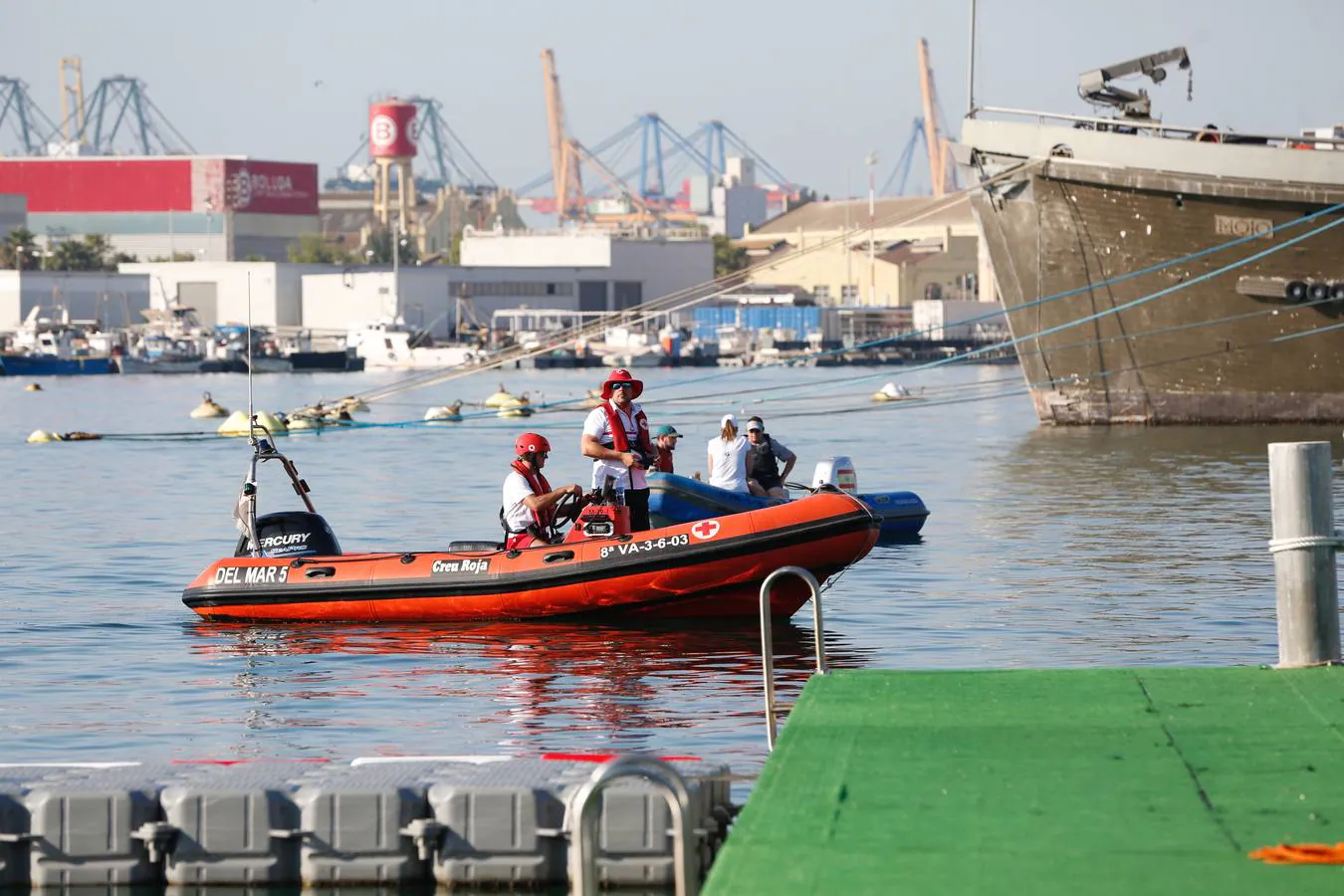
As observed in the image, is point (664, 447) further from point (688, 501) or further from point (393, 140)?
point (393, 140)

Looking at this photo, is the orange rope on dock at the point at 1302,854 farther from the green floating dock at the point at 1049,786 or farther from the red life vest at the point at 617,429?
the red life vest at the point at 617,429

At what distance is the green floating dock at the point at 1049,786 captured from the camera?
6434 millimetres

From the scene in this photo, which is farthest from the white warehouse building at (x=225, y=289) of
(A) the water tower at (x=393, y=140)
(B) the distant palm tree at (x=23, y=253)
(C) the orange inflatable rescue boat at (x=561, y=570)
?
(C) the orange inflatable rescue boat at (x=561, y=570)

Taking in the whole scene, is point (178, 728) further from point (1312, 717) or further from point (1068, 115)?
point (1068, 115)

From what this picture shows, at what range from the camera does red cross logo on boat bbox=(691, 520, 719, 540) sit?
16.2 meters

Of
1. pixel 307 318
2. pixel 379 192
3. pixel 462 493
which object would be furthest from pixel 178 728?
pixel 379 192

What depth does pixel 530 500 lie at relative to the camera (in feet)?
54.0

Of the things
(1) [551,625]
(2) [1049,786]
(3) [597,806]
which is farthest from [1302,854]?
(1) [551,625]

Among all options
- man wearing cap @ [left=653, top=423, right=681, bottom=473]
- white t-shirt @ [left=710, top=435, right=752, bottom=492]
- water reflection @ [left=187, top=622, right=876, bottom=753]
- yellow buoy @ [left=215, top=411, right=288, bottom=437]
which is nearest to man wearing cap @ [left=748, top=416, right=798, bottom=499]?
white t-shirt @ [left=710, top=435, right=752, bottom=492]

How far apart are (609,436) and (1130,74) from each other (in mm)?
25501

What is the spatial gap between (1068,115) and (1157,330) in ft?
14.4

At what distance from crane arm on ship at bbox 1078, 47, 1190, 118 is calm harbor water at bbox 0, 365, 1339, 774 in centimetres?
634

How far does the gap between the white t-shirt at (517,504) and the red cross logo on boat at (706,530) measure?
138 centimetres

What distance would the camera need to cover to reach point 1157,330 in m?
38.1
